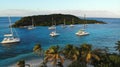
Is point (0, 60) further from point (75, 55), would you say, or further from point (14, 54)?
point (75, 55)

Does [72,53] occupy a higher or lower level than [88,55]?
lower

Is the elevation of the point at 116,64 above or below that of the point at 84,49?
below

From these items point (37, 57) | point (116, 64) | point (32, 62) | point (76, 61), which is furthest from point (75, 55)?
point (37, 57)

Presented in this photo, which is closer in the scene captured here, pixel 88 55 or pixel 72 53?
pixel 88 55

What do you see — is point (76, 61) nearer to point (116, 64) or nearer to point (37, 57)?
point (116, 64)

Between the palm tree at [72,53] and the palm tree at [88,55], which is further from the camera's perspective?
the palm tree at [72,53]

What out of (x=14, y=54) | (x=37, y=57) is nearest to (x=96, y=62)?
(x=37, y=57)

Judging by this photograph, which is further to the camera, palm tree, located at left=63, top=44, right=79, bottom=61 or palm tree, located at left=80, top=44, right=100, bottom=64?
palm tree, located at left=63, top=44, right=79, bottom=61

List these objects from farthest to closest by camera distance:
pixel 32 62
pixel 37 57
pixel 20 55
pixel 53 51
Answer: pixel 20 55, pixel 37 57, pixel 32 62, pixel 53 51

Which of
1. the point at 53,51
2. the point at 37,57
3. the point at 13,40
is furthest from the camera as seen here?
the point at 13,40

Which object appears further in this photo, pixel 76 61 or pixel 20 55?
pixel 20 55
